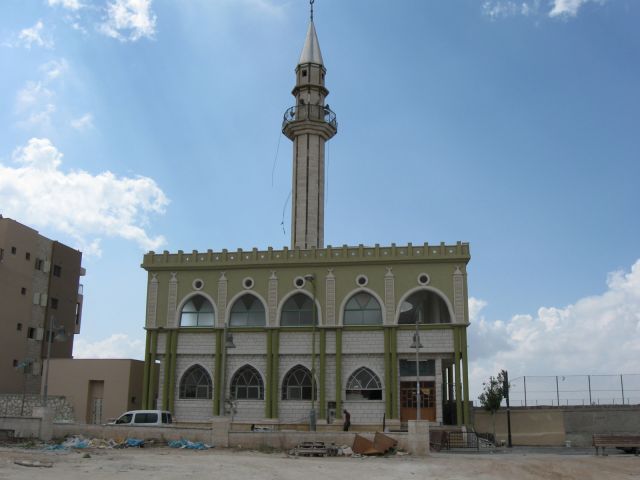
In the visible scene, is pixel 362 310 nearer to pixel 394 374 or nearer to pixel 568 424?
pixel 394 374

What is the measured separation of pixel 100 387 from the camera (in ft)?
142

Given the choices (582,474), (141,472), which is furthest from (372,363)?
(141,472)

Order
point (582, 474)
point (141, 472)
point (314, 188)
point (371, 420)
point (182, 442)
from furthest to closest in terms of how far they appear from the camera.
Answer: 1. point (314, 188)
2. point (371, 420)
3. point (182, 442)
4. point (582, 474)
5. point (141, 472)

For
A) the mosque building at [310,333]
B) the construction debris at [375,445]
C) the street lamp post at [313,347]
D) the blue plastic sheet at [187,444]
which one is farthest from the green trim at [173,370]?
the construction debris at [375,445]

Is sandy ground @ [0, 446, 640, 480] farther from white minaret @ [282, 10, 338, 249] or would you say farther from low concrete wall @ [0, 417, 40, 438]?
white minaret @ [282, 10, 338, 249]

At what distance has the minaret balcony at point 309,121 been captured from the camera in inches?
1892

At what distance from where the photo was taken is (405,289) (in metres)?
39.8

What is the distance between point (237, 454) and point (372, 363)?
13635 millimetres

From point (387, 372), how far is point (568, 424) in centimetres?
1068

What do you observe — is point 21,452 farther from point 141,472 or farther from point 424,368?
point 424,368

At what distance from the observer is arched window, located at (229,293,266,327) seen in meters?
41.3

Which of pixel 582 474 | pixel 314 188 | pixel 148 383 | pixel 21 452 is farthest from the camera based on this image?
pixel 314 188

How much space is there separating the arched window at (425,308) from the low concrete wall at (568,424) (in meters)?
6.84

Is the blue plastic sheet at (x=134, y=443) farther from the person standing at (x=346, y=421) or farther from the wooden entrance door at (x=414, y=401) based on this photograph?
the wooden entrance door at (x=414, y=401)
